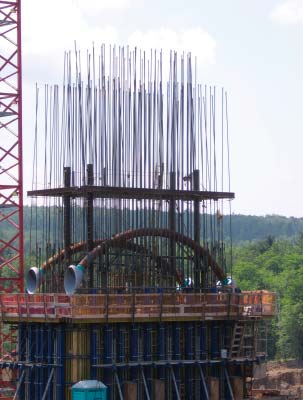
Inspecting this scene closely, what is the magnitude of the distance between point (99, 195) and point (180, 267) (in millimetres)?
5702

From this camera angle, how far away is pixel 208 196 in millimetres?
52781

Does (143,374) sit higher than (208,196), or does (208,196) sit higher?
(208,196)

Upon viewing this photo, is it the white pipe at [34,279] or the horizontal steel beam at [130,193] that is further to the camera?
the white pipe at [34,279]

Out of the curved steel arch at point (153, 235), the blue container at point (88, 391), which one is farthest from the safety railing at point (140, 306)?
the blue container at point (88, 391)

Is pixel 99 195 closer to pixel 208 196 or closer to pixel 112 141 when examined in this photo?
pixel 112 141

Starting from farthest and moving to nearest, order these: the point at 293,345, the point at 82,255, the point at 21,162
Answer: the point at 293,345 → the point at 21,162 → the point at 82,255

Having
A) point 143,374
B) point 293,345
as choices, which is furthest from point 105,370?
point 293,345

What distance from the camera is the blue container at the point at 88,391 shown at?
45094mm

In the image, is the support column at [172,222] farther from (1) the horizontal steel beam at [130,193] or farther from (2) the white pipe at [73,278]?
(2) the white pipe at [73,278]

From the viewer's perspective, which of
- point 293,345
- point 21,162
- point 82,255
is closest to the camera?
point 82,255

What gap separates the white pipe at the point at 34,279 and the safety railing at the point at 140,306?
997mm

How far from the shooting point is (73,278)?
1850 inches

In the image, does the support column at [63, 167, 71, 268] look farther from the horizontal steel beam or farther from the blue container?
the blue container

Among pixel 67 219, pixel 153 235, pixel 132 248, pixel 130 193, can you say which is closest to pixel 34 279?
pixel 67 219
